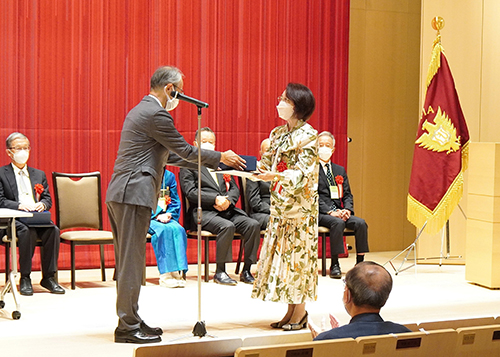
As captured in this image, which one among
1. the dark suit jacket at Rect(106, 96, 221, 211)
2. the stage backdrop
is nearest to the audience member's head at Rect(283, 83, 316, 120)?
the dark suit jacket at Rect(106, 96, 221, 211)

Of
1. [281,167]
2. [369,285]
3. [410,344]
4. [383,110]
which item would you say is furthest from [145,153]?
[383,110]

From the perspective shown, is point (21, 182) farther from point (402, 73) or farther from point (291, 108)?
point (402, 73)

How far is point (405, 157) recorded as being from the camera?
28.5ft

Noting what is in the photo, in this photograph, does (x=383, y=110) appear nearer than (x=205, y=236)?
No

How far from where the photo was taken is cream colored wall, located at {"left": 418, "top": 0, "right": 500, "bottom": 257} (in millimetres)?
7438

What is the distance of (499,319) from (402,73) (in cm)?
640

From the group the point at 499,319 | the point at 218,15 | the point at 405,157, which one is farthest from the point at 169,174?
the point at 499,319

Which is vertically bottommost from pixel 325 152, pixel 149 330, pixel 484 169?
pixel 149 330

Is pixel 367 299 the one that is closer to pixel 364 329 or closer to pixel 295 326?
pixel 364 329

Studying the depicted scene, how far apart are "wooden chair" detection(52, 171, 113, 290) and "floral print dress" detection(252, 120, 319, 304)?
2010 mm

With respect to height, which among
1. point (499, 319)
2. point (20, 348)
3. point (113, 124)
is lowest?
point (20, 348)

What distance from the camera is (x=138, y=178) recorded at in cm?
403

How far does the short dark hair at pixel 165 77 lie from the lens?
4.14 meters

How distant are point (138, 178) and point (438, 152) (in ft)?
11.7
